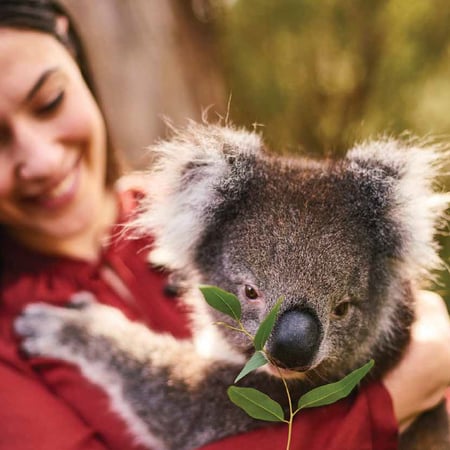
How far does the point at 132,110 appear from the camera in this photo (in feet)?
12.6

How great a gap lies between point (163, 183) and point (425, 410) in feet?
3.82

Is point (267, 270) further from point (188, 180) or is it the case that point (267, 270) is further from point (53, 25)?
point (53, 25)

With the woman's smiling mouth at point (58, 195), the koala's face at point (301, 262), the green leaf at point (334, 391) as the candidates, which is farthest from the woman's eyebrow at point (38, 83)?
the green leaf at point (334, 391)

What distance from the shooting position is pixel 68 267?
2361mm

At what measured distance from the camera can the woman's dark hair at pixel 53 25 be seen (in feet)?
6.84

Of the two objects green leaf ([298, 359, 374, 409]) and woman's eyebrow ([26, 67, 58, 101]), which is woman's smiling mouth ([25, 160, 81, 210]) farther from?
green leaf ([298, 359, 374, 409])

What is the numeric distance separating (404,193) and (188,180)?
68 centimetres

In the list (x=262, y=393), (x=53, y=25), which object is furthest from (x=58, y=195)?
(x=262, y=393)

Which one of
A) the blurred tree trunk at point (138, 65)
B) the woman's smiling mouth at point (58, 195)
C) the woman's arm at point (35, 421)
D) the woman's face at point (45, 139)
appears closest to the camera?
the woman's arm at point (35, 421)

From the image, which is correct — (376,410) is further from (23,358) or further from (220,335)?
(23,358)

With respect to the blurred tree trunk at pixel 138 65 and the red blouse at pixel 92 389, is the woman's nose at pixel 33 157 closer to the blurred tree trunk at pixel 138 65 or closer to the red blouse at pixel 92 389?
the red blouse at pixel 92 389

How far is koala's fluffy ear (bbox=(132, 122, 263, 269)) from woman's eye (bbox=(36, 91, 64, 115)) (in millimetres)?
403

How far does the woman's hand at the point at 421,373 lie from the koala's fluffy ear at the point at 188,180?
793mm

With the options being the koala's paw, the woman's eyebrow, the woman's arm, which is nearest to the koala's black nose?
the woman's arm
